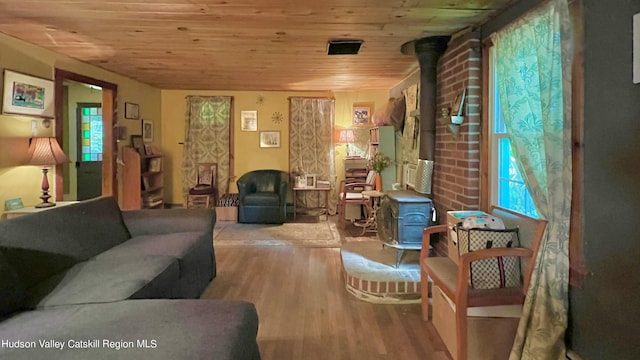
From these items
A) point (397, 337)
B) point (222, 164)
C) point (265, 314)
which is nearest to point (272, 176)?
point (222, 164)

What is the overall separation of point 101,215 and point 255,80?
3.41 metres

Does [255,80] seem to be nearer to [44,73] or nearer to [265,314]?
[44,73]

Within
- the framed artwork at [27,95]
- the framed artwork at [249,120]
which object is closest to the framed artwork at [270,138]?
the framed artwork at [249,120]

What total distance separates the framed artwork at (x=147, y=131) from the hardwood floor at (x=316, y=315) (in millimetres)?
3181

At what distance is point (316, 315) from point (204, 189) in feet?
14.2

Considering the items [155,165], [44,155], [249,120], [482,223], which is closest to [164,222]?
[44,155]

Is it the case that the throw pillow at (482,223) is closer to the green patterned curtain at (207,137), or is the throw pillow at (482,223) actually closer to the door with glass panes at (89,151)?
the green patterned curtain at (207,137)

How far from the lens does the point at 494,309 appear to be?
7.77ft

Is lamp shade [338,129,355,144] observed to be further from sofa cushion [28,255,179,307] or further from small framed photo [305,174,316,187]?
sofa cushion [28,255,179,307]

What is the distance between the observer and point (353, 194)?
20.3 ft

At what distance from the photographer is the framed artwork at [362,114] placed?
711 cm

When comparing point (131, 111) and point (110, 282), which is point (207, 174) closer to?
Answer: point (131, 111)

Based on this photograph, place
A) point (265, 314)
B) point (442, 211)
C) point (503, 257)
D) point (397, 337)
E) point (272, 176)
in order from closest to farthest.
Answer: point (503, 257), point (397, 337), point (265, 314), point (442, 211), point (272, 176)

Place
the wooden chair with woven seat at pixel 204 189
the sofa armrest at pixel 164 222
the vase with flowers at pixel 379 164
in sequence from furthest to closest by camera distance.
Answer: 1. the wooden chair with woven seat at pixel 204 189
2. the vase with flowers at pixel 379 164
3. the sofa armrest at pixel 164 222
